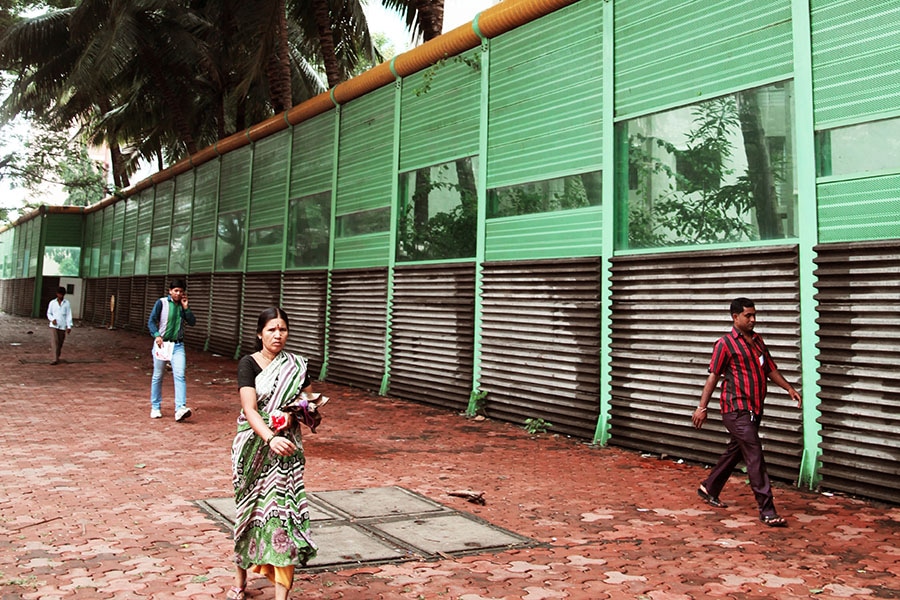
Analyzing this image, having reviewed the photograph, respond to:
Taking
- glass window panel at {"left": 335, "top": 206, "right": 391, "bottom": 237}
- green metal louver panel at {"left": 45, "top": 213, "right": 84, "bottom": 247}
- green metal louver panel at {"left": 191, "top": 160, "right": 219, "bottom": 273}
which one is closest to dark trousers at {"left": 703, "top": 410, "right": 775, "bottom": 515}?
glass window panel at {"left": 335, "top": 206, "right": 391, "bottom": 237}

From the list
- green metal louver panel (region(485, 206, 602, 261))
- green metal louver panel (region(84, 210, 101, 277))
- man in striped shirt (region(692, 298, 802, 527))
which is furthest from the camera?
green metal louver panel (region(84, 210, 101, 277))

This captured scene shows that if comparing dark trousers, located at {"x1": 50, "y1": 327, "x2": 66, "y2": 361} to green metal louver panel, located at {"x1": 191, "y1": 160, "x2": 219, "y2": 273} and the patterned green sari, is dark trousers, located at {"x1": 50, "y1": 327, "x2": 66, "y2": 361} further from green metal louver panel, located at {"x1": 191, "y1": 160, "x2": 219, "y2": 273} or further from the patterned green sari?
the patterned green sari

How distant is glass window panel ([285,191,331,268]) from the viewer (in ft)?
48.8

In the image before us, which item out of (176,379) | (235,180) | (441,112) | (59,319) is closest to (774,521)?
(176,379)

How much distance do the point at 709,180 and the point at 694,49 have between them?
1411 millimetres

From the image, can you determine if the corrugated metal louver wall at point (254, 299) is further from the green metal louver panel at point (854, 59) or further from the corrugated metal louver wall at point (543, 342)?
the green metal louver panel at point (854, 59)

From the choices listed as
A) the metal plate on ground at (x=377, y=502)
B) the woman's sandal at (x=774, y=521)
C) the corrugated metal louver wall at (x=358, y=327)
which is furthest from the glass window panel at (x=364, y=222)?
the woman's sandal at (x=774, y=521)

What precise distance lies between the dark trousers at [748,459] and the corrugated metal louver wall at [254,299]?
39.7ft

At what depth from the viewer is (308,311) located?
49.9ft

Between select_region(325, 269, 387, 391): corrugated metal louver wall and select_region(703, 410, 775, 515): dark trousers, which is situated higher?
select_region(325, 269, 387, 391): corrugated metal louver wall

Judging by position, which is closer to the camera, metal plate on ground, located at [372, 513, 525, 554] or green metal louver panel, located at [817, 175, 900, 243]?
metal plate on ground, located at [372, 513, 525, 554]

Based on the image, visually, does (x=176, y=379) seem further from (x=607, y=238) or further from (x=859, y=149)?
(x=859, y=149)

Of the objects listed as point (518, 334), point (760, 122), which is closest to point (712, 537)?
point (760, 122)

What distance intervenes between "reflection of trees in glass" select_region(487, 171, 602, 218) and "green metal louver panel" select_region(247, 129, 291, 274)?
7.41 metres
